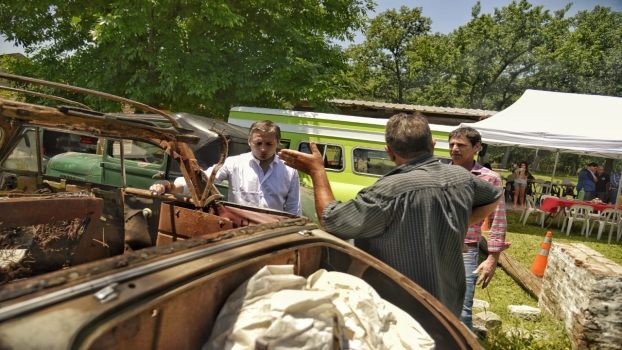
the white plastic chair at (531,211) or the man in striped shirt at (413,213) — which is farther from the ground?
the man in striped shirt at (413,213)

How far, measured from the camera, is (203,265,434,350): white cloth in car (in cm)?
127

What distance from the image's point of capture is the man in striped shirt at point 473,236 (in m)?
3.01

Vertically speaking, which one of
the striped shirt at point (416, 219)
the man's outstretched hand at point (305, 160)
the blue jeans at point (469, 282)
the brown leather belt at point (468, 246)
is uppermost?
the man's outstretched hand at point (305, 160)

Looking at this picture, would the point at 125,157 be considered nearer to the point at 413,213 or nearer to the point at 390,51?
the point at 413,213

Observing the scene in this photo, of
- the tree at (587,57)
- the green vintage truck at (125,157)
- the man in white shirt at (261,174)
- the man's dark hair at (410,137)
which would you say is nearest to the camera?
the man's dark hair at (410,137)

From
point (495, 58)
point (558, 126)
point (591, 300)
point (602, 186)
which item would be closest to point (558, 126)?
point (558, 126)

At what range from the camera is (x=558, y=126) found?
9984 millimetres

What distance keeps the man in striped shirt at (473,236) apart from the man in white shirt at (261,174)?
4.34 feet

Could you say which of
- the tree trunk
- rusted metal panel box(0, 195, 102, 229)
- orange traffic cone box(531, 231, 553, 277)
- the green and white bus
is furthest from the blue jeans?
the green and white bus

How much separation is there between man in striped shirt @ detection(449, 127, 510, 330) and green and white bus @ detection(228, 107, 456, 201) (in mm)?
5204

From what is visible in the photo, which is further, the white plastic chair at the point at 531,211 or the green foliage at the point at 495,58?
the green foliage at the point at 495,58

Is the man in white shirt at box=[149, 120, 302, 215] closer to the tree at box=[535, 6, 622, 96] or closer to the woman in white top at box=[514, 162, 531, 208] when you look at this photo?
the woman in white top at box=[514, 162, 531, 208]

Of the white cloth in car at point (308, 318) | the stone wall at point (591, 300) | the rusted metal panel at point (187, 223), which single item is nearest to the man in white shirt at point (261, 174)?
the rusted metal panel at point (187, 223)

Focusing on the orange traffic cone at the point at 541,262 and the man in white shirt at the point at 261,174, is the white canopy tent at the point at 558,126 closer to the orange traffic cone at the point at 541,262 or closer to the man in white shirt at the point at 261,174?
the orange traffic cone at the point at 541,262
